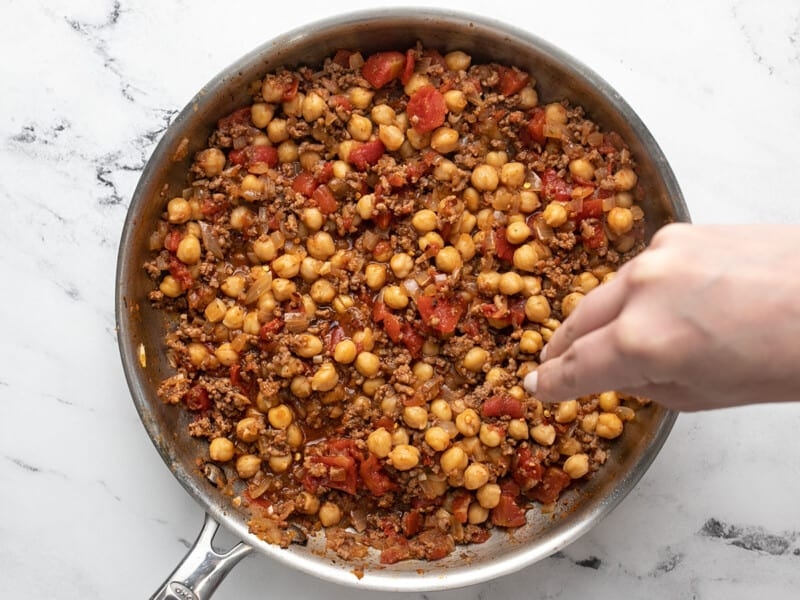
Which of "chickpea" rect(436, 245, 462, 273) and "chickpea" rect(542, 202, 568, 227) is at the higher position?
"chickpea" rect(542, 202, 568, 227)

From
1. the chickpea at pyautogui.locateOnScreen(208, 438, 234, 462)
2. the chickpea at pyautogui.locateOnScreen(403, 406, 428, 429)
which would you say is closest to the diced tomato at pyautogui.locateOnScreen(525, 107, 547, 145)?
the chickpea at pyautogui.locateOnScreen(403, 406, 428, 429)

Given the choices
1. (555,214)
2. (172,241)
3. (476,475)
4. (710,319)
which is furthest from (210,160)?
(710,319)

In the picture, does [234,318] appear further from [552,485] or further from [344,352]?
[552,485]

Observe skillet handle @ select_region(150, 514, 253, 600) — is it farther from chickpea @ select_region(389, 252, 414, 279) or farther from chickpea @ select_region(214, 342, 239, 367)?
chickpea @ select_region(389, 252, 414, 279)

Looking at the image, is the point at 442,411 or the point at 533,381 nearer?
the point at 533,381

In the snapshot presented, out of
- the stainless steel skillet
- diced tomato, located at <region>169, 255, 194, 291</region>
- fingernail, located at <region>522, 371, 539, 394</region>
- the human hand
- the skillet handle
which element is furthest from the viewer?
diced tomato, located at <region>169, 255, 194, 291</region>

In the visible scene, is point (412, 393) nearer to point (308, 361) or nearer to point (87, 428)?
point (308, 361)
